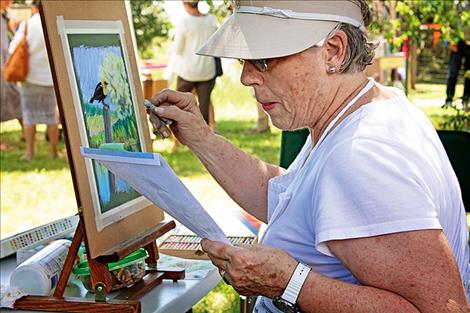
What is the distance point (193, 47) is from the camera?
7.61 m

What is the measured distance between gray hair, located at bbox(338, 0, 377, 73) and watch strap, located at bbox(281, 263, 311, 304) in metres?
0.46

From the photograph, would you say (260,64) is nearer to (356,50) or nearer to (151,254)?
(356,50)

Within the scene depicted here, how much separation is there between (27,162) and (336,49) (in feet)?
20.9

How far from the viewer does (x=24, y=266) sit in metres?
2.04

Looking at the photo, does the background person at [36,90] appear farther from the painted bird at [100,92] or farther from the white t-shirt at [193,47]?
the painted bird at [100,92]

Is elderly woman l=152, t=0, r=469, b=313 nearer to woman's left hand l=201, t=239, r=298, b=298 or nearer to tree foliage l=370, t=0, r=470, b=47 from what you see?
woman's left hand l=201, t=239, r=298, b=298

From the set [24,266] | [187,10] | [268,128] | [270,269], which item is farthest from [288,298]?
[268,128]

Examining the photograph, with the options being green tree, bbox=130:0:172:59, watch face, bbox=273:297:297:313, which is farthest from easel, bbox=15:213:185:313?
green tree, bbox=130:0:172:59

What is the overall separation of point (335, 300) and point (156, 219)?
94 cm

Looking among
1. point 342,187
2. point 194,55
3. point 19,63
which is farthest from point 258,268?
point 194,55

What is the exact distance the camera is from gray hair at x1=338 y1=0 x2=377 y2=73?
172 centimetres

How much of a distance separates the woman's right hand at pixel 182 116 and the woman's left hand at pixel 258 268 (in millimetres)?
514

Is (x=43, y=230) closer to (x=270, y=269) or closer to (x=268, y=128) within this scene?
(x=270, y=269)

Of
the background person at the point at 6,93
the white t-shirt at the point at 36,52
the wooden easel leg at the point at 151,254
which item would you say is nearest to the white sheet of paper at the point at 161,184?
the wooden easel leg at the point at 151,254
